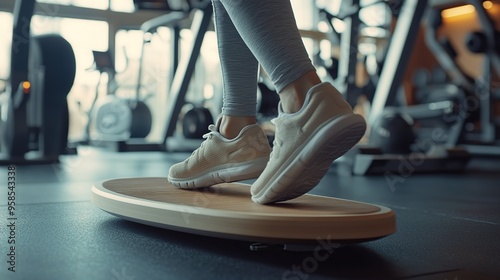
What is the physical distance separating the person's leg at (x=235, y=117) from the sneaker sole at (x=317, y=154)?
176 millimetres

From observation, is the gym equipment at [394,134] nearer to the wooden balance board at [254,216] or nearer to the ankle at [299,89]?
the wooden balance board at [254,216]

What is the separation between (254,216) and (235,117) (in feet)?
1.09

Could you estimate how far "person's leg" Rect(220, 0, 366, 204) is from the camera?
89cm

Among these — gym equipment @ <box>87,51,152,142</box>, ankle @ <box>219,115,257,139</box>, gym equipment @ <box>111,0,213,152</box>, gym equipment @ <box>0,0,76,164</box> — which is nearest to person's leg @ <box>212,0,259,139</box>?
ankle @ <box>219,115,257,139</box>

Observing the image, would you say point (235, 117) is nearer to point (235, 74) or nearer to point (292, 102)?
point (235, 74)

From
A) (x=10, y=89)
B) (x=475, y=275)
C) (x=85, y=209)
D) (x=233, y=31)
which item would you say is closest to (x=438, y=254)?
(x=475, y=275)

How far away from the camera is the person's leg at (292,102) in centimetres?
89

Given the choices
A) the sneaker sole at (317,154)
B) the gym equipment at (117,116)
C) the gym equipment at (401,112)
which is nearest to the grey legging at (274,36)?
the sneaker sole at (317,154)

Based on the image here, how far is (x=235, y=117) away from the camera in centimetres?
117

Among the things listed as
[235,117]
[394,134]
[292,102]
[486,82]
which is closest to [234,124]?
[235,117]

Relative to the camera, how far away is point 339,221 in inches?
34.7

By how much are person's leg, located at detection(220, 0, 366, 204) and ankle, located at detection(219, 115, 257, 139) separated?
0.21 meters

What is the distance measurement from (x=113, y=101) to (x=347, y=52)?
2476 millimetres

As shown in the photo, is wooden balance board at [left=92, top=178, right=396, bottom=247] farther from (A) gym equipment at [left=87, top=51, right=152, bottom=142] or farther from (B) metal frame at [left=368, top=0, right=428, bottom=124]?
(A) gym equipment at [left=87, top=51, right=152, bottom=142]
